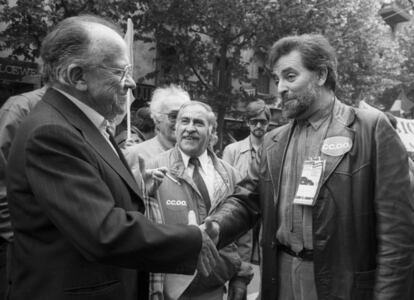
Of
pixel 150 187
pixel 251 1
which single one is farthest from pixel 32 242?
pixel 251 1

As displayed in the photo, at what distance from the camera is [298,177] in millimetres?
2869

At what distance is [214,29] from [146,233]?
13.3 meters

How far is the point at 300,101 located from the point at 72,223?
5.17 feet

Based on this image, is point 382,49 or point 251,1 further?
point 382,49

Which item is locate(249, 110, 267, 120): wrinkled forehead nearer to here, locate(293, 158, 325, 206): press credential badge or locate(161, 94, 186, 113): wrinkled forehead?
locate(161, 94, 186, 113): wrinkled forehead

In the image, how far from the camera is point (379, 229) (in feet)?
8.52

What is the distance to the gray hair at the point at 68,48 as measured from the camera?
2.16m

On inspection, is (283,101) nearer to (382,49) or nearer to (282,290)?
(282,290)

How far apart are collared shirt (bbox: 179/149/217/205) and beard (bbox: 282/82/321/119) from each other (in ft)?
3.18

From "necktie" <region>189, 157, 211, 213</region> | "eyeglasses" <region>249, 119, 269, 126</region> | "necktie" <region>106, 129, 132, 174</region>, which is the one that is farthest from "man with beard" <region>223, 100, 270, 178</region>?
Result: "necktie" <region>106, 129, 132, 174</region>

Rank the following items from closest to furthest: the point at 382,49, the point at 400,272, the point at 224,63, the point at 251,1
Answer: the point at 400,272 < the point at 251,1 < the point at 224,63 < the point at 382,49

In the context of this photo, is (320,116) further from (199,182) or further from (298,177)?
(199,182)

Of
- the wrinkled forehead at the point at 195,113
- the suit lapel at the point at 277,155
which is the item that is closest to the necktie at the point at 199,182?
the wrinkled forehead at the point at 195,113

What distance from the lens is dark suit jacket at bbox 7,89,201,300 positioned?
75.5 inches
